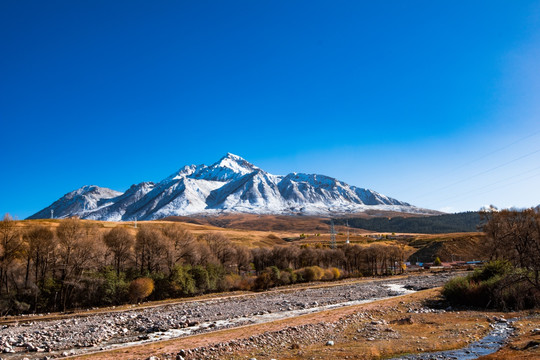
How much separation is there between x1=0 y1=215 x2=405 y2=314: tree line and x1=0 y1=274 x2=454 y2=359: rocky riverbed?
31.9ft

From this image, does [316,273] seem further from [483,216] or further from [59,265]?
[59,265]

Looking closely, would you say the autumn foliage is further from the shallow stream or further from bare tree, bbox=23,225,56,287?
the shallow stream

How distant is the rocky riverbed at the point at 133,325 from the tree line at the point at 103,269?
9.71m

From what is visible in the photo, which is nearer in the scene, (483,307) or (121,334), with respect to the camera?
(121,334)

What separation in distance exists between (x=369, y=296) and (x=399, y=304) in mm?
15646

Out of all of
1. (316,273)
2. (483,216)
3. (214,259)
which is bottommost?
(316,273)

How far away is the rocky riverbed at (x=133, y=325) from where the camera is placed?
2686cm

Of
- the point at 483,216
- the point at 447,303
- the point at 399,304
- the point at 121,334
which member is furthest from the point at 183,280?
the point at 483,216

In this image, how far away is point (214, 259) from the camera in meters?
78.2

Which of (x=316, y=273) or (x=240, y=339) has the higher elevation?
(x=240, y=339)

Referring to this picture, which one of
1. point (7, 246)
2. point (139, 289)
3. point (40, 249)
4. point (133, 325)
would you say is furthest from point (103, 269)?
point (133, 325)

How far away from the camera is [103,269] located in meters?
56.2

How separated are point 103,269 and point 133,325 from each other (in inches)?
993

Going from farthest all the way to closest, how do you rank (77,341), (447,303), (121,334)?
(447,303), (121,334), (77,341)
